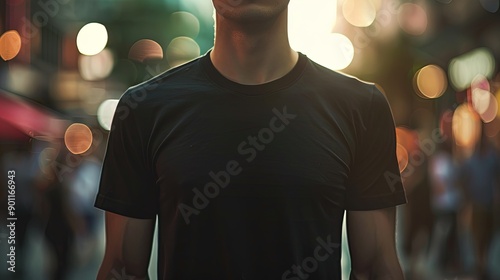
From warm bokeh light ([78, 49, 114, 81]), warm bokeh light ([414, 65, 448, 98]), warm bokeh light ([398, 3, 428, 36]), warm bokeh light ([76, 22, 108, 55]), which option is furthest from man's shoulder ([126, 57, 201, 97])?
warm bokeh light ([78, 49, 114, 81])

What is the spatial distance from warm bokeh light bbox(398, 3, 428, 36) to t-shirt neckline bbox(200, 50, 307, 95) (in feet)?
110

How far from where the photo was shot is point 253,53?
3.36 metres

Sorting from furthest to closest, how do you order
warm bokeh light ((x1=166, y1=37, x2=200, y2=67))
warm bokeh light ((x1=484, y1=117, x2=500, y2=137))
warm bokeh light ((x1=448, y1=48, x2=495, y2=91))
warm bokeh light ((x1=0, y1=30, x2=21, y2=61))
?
warm bokeh light ((x1=166, y1=37, x2=200, y2=67)) → warm bokeh light ((x1=0, y1=30, x2=21, y2=61)) → warm bokeh light ((x1=448, y1=48, x2=495, y2=91)) → warm bokeh light ((x1=484, y1=117, x2=500, y2=137))

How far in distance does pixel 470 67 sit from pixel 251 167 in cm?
2706

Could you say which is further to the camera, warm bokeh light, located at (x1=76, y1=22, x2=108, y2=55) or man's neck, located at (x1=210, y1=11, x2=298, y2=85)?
warm bokeh light, located at (x1=76, y1=22, x2=108, y2=55)

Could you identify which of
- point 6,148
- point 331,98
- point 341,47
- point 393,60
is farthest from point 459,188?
point 393,60

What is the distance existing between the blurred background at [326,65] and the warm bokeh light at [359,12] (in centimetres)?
6

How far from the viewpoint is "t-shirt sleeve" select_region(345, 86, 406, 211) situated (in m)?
3.32

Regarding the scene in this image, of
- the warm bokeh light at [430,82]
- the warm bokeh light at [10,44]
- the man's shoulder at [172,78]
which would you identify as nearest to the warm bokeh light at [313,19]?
the warm bokeh light at [430,82]

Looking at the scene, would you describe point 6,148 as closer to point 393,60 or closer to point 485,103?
point 485,103

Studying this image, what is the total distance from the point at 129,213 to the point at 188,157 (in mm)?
297

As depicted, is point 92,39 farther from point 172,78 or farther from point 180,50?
point 172,78

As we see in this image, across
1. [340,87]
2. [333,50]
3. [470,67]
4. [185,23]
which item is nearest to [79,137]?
[333,50]

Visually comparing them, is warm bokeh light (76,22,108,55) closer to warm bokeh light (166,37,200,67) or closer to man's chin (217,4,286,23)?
warm bokeh light (166,37,200,67)
